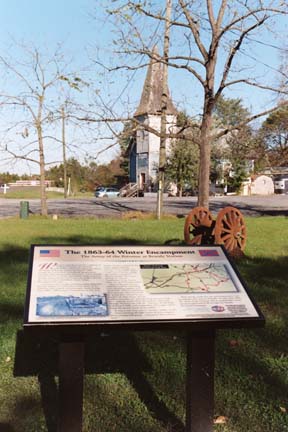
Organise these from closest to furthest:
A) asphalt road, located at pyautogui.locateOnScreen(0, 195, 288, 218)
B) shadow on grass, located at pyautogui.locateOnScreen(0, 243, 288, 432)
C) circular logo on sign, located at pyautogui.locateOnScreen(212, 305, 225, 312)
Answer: circular logo on sign, located at pyautogui.locateOnScreen(212, 305, 225, 312)
shadow on grass, located at pyautogui.locateOnScreen(0, 243, 288, 432)
asphalt road, located at pyautogui.locateOnScreen(0, 195, 288, 218)

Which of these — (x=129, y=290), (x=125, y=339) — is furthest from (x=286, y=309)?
(x=129, y=290)

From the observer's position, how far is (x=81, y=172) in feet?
245

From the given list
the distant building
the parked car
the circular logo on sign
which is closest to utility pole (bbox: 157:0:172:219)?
the circular logo on sign

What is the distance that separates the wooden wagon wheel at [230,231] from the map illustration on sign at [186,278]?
663cm

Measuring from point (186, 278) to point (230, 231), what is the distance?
274 inches

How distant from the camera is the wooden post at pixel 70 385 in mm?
3041

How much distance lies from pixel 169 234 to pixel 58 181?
68.4 metres

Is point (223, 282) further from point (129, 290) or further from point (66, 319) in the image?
point (66, 319)

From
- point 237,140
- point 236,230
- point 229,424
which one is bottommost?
point 229,424

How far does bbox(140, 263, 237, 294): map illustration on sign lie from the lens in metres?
3.17

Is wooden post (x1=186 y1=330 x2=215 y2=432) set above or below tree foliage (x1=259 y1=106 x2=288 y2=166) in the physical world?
below

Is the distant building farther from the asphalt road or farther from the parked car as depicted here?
the asphalt road

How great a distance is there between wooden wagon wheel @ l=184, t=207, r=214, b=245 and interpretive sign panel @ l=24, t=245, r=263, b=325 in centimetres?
733

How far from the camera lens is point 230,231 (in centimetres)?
1010
